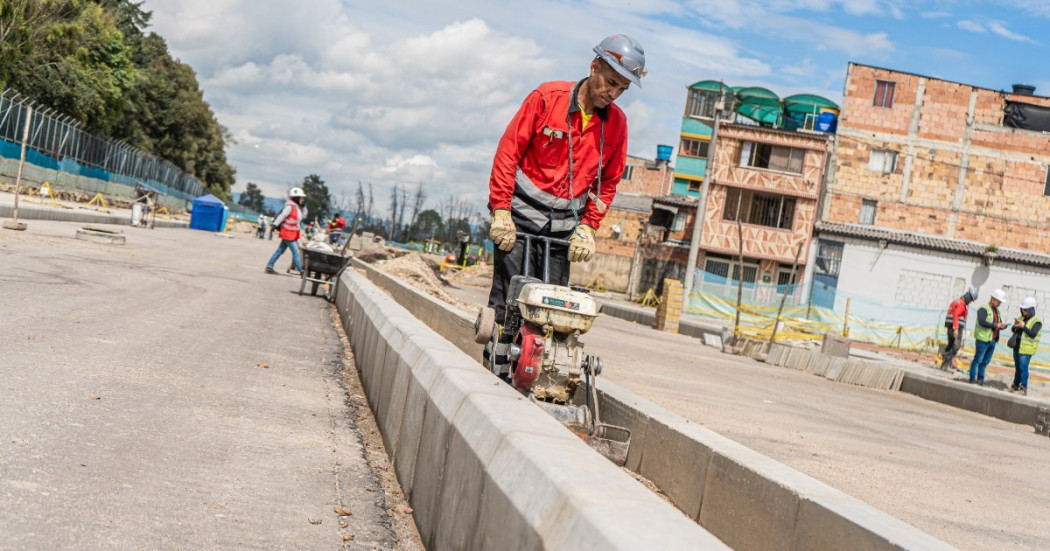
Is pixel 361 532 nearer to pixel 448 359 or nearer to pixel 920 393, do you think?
pixel 448 359

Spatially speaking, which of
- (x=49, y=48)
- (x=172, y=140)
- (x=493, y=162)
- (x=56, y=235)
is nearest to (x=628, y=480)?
(x=493, y=162)

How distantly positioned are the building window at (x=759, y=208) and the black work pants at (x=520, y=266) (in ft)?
162

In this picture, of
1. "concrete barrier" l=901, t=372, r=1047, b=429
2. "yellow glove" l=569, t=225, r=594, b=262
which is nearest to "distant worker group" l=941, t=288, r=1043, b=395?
"concrete barrier" l=901, t=372, r=1047, b=429

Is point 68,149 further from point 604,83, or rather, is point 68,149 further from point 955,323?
point 604,83

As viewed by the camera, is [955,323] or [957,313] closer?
[957,313]

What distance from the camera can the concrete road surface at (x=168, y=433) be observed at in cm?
403

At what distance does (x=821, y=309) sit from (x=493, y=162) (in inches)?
1370

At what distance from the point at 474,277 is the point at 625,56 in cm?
4480

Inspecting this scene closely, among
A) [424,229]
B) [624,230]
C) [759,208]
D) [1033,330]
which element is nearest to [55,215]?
[1033,330]

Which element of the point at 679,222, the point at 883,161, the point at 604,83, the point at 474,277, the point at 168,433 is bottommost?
the point at 474,277

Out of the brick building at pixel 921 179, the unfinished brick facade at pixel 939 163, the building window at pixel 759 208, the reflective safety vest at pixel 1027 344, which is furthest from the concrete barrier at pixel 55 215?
the unfinished brick facade at pixel 939 163

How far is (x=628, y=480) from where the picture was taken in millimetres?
2955

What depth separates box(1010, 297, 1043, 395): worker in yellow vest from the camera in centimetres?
2069

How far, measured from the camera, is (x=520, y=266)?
20.8ft
